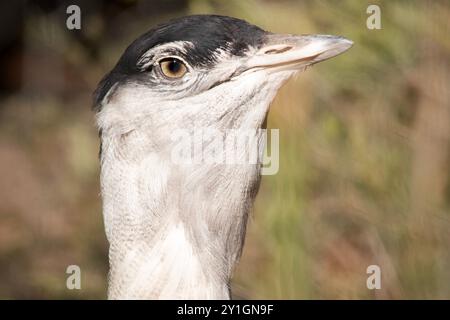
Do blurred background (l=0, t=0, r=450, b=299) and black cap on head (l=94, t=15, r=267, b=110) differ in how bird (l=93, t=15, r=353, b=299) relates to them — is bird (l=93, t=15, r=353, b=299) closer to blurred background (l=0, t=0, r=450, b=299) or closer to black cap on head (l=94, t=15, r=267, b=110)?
black cap on head (l=94, t=15, r=267, b=110)

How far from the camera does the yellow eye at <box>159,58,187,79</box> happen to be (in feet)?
4.86

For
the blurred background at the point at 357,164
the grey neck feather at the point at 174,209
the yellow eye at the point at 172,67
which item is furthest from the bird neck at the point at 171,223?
the blurred background at the point at 357,164

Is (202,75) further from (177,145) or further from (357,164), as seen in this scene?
(357,164)

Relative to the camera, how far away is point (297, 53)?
1445 millimetres

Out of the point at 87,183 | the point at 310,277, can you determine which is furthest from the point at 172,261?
the point at 87,183

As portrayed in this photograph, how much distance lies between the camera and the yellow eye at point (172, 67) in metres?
1.48

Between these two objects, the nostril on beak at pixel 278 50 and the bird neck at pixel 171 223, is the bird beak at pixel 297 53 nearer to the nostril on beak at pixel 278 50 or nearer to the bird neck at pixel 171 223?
the nostril on beak at pixel 278 50

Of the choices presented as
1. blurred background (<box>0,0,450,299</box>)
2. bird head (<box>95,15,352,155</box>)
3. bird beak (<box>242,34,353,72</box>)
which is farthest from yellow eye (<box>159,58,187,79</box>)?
blurred background (<box>0,0,450,299</box>)

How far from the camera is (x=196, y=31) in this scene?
4.85ft

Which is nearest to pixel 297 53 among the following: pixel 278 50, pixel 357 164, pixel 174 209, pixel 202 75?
pixel 278 50
